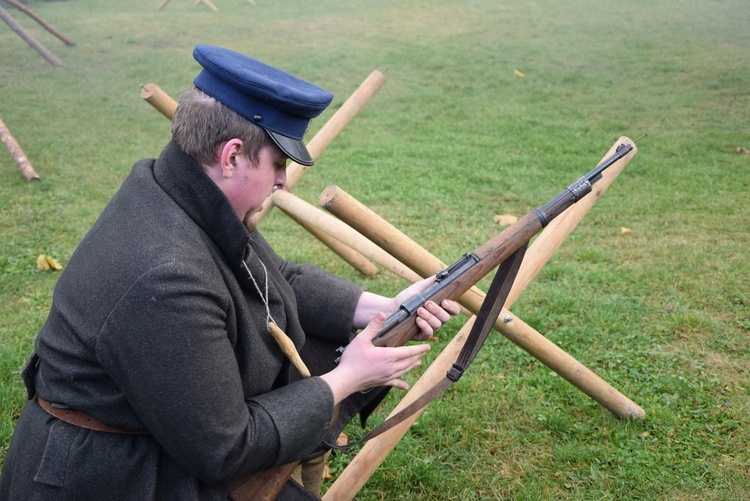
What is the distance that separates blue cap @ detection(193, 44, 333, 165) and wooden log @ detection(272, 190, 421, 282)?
104cm

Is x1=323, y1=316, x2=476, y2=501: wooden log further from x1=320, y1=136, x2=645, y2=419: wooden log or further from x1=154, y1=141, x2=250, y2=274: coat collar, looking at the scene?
x1=154, y1=141, x2=250, y2=274: coat collar

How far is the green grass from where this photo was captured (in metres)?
3.56

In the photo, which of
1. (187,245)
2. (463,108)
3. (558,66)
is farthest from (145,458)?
(558,66)

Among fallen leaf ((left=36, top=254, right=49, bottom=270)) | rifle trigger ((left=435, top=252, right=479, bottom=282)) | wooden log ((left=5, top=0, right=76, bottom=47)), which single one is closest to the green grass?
fallen leaf ((left=36, top=254, right=49, bottom=270))

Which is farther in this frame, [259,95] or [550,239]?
[550,239]

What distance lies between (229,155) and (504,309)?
159 centimetres

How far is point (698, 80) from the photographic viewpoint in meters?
11.7

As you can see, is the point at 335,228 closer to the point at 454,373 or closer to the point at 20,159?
the point at 454,373

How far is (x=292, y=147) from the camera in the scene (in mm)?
2285

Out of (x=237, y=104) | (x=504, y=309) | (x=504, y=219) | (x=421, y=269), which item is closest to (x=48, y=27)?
(x=504, y=219)

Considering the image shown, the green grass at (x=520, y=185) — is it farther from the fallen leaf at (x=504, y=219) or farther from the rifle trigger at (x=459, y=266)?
the rifle trigger at (x=459, y=266)

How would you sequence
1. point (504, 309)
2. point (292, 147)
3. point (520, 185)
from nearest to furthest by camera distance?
point (292, 147) < point (504, 309) < point (520, 185)

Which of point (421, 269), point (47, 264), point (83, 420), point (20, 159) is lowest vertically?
point (20, 159)

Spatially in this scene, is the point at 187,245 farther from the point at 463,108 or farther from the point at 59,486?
the point at 463,108
